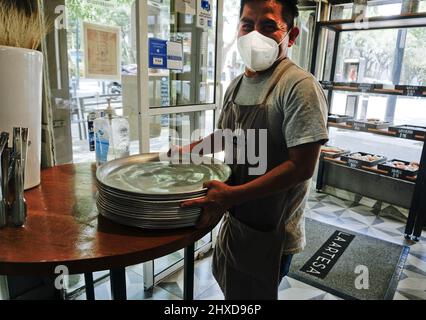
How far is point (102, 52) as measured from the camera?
1.77m

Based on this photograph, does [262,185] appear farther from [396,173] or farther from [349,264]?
[396,173]

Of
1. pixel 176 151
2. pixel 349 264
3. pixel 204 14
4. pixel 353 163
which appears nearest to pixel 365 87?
pixel 353 163

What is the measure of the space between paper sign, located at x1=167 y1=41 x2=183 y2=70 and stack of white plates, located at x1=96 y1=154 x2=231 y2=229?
112 cm

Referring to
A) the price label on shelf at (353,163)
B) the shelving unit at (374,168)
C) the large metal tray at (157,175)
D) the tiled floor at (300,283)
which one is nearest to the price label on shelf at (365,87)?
the shelving unit at (374,168)

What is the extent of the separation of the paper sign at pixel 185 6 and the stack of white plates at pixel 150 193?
1.38m

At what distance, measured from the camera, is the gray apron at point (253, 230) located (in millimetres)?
1128

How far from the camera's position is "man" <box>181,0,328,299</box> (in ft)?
3.11

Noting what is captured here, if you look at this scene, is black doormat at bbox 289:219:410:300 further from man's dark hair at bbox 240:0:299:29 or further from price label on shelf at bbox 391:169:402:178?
man's dark hair at bbox 240:0:299:29

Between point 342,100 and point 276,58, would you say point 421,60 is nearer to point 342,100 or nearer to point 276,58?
point 342,100

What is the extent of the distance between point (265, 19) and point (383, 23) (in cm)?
303

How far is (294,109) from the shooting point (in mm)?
981

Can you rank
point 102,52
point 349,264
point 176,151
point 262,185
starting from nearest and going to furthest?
point 262,185 < point 176,151 < point 102,52 < point 349,264

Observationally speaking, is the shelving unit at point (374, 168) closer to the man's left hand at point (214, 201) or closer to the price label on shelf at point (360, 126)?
the price label on shelf at point (360, 126)

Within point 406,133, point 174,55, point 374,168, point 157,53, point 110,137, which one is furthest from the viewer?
point 374,168
